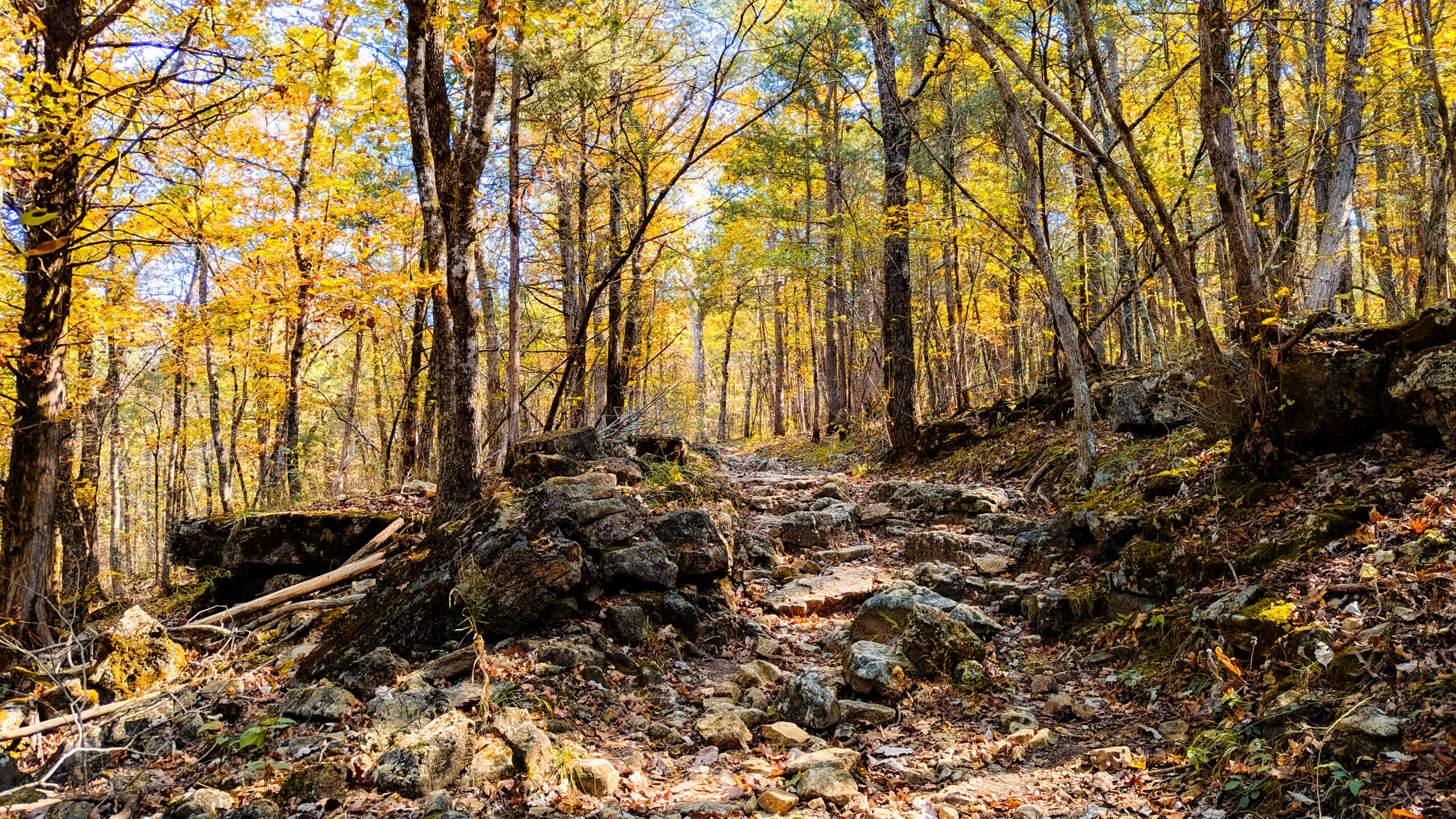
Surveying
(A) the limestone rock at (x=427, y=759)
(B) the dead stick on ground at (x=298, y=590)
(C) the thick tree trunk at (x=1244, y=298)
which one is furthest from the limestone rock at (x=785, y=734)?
(B) the dead stick on ground at (x=298, y=590)

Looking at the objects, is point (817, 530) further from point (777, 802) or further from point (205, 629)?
point (205, 629)

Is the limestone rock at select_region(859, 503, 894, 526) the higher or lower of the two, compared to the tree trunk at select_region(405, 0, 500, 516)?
lower

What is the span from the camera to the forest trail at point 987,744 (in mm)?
3406

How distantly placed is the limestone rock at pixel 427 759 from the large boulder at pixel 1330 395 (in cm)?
604

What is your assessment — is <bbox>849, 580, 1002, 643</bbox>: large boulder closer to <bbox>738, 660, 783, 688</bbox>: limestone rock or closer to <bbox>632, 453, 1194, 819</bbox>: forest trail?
<bbox>632, 453, 1194, 819</bbox>: forest trail

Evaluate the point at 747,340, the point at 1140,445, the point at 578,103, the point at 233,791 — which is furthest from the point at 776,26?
the point at 747,340

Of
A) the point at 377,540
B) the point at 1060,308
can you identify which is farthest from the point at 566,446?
the point at 1060,308

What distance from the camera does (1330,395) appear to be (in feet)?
16.3

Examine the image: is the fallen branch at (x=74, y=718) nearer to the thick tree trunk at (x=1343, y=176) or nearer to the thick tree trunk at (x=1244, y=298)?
the thick tree trunk at (x=1244, y=298)

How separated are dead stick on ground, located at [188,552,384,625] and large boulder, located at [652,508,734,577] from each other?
339 cm

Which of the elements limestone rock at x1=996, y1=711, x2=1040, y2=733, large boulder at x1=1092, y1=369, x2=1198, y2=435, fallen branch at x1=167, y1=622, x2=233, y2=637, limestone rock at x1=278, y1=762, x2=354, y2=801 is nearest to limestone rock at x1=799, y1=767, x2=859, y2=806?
limestone rock at x1=996, y1=711, x2=1040, y2=733

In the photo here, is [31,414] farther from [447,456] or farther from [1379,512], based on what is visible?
[1379,512]

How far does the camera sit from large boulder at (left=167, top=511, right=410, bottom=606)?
7.54 m

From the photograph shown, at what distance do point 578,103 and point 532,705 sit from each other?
8648 millimetres
